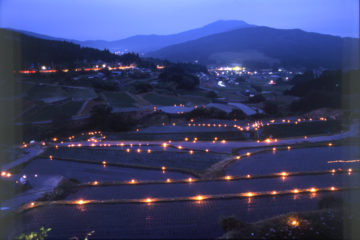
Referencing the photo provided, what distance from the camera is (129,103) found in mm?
25031

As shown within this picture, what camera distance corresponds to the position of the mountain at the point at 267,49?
272 feet

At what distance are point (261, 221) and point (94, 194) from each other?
4289 millimetres

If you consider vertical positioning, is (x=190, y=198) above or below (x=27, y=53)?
below

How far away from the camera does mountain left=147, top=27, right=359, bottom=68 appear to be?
82906 millimetres

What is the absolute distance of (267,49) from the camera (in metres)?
102

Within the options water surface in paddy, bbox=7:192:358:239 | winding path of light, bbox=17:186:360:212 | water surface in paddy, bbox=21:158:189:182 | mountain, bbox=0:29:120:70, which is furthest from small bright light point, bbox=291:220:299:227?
mountain, bbox=0:29:120:70

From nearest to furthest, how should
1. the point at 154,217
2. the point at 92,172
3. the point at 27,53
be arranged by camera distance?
the point at 154,217 < the point at 92,172 < the point at 27,53

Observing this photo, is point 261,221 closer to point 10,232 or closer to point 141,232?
point 141,232

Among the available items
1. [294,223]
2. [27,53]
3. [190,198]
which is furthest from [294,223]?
[27,53]

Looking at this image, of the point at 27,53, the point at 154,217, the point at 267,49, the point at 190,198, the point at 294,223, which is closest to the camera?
the point at 294,223

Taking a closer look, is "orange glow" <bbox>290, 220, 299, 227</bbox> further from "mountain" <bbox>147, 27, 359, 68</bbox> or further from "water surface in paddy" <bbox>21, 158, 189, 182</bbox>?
"mountain" <bbox>147, 27, 359, 68</bbox>

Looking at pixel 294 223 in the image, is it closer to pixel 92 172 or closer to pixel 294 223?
pixel 294 223

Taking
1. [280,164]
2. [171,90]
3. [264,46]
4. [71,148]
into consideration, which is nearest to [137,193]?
[280,164]

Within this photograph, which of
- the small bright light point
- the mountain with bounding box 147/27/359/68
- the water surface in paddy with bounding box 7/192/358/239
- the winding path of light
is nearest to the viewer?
the small bright light point
